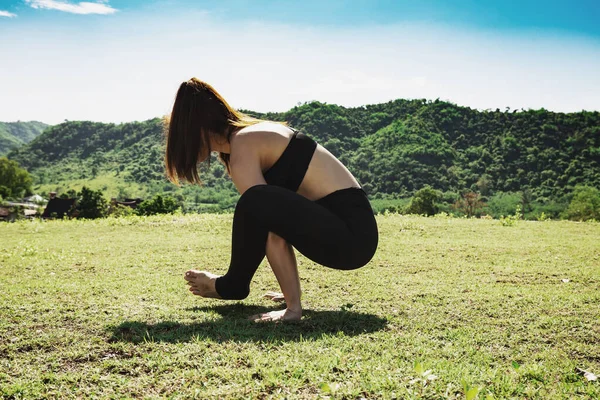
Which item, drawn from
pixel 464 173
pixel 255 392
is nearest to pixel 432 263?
pixel 255 392

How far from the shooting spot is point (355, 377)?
7.36 feet

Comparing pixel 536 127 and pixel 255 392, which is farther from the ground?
pixel 536 127

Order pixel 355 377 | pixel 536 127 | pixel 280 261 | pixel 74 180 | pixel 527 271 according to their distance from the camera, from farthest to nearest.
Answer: pixel 74 180 → pixel 536 127 → pixel 527 271 → pixel 280 261 → pixel 355 377

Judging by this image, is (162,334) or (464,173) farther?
(464,173)

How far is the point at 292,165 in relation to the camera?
3189mm

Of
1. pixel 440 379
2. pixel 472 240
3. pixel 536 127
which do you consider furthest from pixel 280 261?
pixel 536 127

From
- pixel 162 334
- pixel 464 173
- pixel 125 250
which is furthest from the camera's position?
Answer: pixel 464 173

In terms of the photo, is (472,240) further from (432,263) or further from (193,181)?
(193,181)

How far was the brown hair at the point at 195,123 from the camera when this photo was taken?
3.20 meters

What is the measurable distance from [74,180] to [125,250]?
107014 millimetres

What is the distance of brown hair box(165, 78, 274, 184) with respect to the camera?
3.20 metres

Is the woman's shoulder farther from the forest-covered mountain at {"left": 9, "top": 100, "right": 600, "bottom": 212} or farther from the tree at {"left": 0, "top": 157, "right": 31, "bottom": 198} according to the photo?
the tree at {"left": 0, "top": 157, "right": 31, "bottom": 198}

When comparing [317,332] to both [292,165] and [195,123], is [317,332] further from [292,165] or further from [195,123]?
[195,123]

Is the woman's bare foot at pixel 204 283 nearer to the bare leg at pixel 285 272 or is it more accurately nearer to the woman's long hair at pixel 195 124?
the bare leg at pixel 285 272
